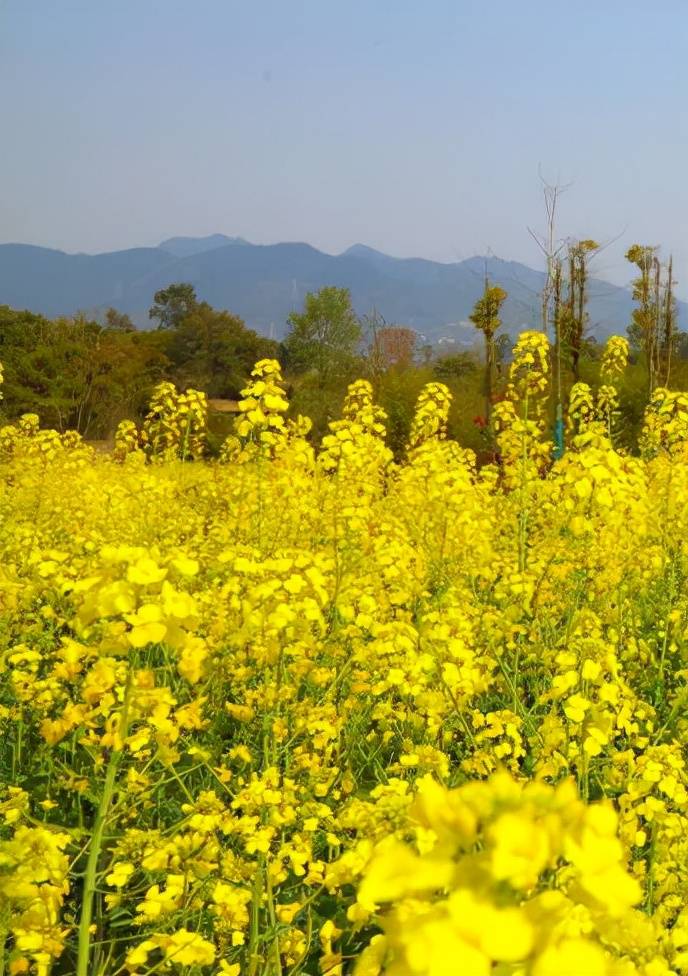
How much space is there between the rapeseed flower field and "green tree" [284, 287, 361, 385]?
28.4 m

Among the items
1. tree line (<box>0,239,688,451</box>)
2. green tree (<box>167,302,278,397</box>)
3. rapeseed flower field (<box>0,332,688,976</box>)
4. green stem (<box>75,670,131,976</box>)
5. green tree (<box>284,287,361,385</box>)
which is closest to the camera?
rapeseed flower field (<box>0,332,688,976</box>)

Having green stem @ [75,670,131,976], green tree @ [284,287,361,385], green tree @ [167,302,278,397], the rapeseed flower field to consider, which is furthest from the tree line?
green stem @ [75,670,131,976]

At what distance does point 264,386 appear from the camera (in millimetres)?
3838

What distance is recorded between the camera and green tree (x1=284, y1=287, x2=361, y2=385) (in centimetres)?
3566

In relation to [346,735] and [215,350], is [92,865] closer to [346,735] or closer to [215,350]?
[346,735]

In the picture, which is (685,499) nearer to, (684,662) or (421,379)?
(684,662)

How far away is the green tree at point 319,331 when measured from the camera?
3566 centimetres

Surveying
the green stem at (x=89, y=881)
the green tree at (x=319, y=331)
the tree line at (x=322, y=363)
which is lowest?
the green stem at (x=89, y=881)

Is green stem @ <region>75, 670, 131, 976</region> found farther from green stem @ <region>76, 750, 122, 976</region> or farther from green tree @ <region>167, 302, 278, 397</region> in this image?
green tree @ <region>167, 302, 278, 397</region>

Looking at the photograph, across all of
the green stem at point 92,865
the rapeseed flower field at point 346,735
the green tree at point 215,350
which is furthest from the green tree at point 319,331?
the green stem at point 92,865

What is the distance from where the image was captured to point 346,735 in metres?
2.71

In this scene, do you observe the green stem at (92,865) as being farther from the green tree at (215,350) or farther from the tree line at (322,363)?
the green tree at (215,350)

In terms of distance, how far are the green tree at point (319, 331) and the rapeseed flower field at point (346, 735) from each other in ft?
93.2

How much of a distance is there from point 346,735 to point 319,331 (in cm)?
3782
